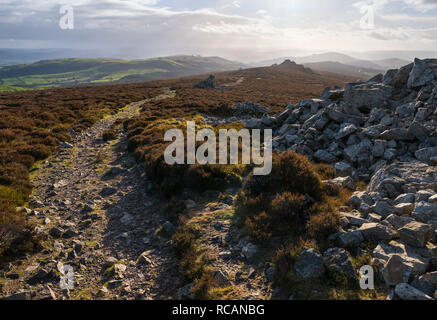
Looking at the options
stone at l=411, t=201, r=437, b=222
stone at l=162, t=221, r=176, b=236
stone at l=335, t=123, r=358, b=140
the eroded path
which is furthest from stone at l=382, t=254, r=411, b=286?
stone at l=335, t=123, r=358, b=140

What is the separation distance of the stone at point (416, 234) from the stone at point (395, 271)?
93cm

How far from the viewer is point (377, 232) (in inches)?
250

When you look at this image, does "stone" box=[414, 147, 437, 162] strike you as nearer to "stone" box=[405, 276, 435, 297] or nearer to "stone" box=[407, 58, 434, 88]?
"stone" box=[405, 276, 435, 297]

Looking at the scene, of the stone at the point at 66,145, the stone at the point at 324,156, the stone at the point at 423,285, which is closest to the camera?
the stone at the point at 423,285

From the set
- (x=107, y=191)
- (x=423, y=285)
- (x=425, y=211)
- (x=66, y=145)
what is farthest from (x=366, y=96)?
(x=66, y=145)

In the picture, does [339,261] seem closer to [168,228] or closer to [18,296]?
[168,228]

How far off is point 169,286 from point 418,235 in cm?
614

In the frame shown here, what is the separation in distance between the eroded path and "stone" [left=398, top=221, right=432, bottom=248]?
5.76m

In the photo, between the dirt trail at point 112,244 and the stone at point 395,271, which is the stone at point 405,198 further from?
the dirt trail at point 112,244

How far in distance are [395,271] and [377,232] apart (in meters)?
1.29

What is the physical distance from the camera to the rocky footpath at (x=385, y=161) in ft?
18.3

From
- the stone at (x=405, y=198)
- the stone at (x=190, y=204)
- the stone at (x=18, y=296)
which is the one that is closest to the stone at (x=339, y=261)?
the stone at (x=405, y=198)

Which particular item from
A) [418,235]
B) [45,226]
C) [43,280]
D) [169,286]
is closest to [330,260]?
[418,235]

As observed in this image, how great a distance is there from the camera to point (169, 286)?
6285 mm
